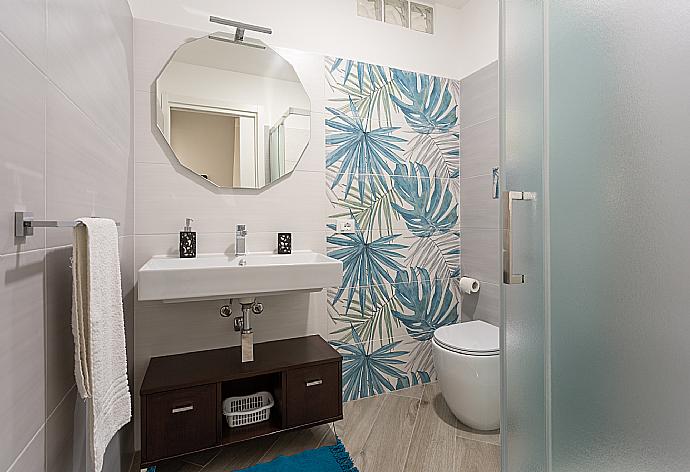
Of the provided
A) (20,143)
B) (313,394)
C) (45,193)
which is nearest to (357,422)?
(313,394)

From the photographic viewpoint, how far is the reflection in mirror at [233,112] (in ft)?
6.79

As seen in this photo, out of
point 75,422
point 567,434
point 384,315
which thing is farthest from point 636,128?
point 384,315

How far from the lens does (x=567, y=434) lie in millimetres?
988

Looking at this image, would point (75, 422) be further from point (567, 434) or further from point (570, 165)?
point (570, 165)

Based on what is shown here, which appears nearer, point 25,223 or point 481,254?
point 25,223

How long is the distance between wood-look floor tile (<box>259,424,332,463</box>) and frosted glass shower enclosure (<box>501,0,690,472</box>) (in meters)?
1.13

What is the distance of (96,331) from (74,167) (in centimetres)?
44

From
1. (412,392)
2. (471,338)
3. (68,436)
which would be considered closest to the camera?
(68,436)

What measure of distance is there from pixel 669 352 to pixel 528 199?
46 centimetres

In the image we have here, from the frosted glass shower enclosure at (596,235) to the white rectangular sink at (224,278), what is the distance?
3.02 ft

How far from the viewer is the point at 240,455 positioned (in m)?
1.95

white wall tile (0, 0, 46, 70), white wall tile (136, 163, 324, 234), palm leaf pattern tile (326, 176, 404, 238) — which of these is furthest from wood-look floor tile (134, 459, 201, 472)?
white wall tile (0, 0, 46, 70)

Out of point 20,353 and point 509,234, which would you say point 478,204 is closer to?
point 509,234

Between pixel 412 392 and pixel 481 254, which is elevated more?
pixel 481 254
